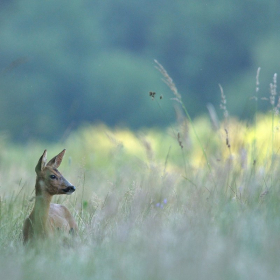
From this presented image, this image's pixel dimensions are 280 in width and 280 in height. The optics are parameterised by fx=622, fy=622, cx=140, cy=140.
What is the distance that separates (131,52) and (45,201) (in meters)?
19.6

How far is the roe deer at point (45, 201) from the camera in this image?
10.5 feet

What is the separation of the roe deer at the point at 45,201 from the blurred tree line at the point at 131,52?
50.7 ft

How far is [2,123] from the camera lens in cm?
474

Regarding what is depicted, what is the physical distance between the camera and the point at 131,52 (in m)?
22.5

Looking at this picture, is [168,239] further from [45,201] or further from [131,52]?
[131,52]

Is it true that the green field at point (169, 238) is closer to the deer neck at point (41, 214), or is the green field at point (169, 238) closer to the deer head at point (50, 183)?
the deer neck at point (41, 214)

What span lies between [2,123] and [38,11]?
1958 cm

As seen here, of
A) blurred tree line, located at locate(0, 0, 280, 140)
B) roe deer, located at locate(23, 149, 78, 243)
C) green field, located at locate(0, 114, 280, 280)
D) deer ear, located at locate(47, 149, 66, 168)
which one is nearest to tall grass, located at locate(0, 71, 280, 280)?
green field, located at locate(0, 114, 280, 280)

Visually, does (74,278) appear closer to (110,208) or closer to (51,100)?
(110,208)

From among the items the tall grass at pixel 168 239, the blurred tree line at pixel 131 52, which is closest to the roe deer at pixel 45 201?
the tall grass at pixel 168 239

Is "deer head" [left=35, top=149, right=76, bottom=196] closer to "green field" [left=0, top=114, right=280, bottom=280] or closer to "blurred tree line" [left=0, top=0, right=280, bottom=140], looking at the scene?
"green field" [left=0, top=114, right=280, bottom=280]

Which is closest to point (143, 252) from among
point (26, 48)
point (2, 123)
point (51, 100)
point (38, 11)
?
point (2, 123)

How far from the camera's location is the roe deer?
3.20 metres

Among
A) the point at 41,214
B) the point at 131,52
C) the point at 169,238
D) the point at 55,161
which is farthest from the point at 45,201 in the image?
the point at 131,52
